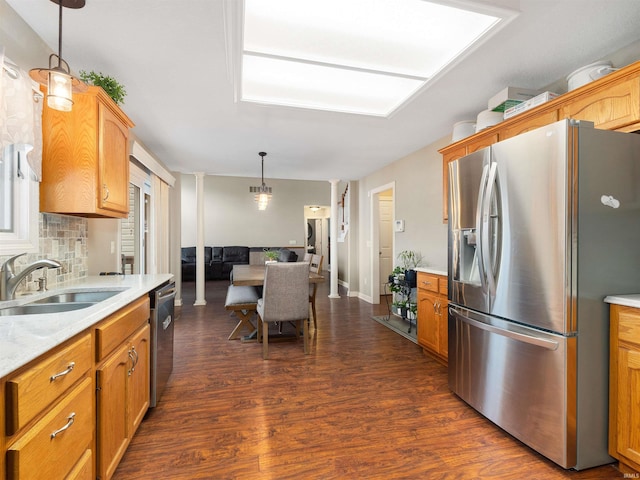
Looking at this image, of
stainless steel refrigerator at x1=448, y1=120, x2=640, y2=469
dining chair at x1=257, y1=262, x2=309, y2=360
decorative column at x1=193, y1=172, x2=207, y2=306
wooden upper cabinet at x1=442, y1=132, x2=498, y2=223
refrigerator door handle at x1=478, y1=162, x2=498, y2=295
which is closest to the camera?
stainless steel refrigerator at x1=448, y1=120, x2=640, y2=469

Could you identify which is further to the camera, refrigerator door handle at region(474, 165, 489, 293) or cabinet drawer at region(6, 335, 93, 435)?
refrigerator door handle at region(474, 165, 489, 293)

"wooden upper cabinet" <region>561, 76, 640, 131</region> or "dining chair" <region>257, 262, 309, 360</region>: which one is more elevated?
"wooden upper cabinet" <region>561, 76, 640, 131</region>

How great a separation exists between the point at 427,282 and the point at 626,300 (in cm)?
159

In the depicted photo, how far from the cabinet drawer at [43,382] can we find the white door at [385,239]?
→ 211 inches

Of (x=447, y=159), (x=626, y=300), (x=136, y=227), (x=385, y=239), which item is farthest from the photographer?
(x=385, y=239)

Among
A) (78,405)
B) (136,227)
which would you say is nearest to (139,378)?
(78,405)

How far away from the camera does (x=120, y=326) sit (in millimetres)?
1473

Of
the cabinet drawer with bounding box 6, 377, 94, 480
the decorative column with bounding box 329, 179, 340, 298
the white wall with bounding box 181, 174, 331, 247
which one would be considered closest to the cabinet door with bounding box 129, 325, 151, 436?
the cabinet drawer with bounding box 6, 377, 94, 480

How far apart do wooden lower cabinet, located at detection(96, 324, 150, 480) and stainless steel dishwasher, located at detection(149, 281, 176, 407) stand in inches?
5.2

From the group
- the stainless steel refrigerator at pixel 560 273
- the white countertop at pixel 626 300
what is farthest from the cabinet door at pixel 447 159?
the white countertop at pixel 626 300

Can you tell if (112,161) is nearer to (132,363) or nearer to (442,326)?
(132,363)

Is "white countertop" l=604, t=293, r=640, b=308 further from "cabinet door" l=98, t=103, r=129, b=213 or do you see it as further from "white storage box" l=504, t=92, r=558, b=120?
"cabinet door" l=98, t=103, r=129, b=213

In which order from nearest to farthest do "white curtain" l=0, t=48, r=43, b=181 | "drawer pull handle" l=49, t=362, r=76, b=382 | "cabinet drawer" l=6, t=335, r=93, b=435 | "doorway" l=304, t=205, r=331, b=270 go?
1. "cabinet drawer" l=6, t=335, r=93, b=435
2. "drawer pull handle" l=49, t=362, r=76, b=382
3. "white curtain" l=0, t=48, r=43, b=181
4. "doorway" l=304, t=205, r=331, b=270

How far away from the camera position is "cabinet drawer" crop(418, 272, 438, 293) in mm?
2889
